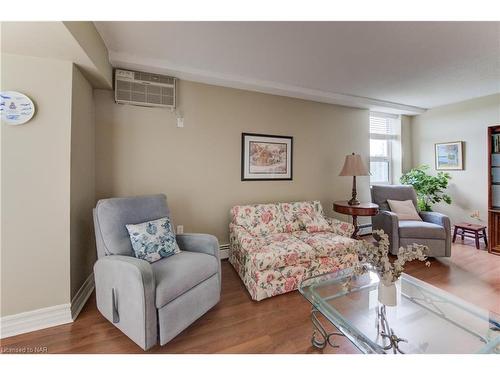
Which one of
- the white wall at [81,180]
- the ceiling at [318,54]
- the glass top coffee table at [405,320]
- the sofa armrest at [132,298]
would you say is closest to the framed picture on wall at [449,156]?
the ceiling at [318,54]

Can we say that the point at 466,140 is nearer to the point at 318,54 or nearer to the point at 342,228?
the point at 342,228

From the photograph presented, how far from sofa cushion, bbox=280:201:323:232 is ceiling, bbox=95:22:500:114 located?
61.0 inches

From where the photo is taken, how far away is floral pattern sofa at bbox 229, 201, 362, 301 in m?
1.97

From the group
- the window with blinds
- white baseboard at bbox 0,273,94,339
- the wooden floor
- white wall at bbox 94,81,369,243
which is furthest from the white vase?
the window with blinds

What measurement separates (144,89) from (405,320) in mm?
3015

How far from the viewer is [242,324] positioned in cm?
164

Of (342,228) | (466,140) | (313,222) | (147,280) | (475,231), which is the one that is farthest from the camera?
(466,140)

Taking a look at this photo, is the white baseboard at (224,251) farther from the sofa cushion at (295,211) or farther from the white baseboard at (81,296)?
the white baseboard at (81,296)

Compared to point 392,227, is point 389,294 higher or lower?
lower

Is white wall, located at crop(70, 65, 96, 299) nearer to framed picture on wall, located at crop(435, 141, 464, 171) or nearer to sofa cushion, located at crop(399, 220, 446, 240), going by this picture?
sofa cushion, located at crop(399, 220, 446, 240)

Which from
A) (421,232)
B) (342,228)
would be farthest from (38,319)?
(421,232)

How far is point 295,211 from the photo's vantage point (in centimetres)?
283

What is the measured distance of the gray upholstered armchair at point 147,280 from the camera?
1.35m

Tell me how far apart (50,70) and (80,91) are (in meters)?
0.26
